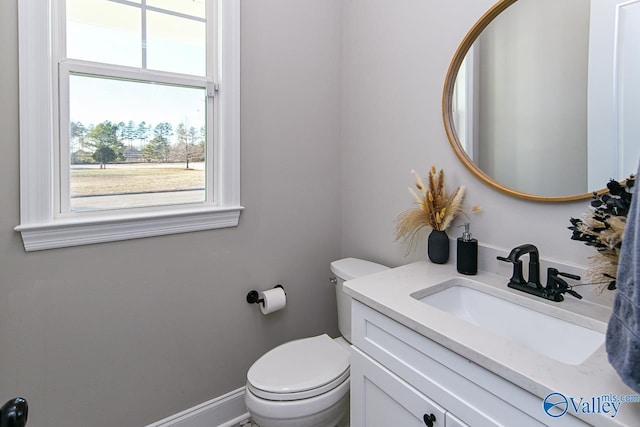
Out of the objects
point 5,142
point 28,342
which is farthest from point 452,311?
point 5,142

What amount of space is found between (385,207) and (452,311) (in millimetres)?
658

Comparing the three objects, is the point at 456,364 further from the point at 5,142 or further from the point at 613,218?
the point at 5,142

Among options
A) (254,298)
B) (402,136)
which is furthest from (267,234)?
(402,136)

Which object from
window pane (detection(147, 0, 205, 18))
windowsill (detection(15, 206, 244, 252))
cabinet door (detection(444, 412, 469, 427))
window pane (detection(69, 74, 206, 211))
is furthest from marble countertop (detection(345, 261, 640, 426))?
window pane (detection(147, 0, 205, 18))

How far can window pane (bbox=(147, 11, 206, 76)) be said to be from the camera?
1.51 meters

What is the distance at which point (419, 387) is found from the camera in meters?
0.97

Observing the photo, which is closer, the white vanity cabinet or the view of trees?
the white vanity cabinet

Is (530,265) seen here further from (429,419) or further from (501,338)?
(429,419)

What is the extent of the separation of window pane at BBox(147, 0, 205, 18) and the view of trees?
0.48 metres

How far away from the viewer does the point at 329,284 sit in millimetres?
2055

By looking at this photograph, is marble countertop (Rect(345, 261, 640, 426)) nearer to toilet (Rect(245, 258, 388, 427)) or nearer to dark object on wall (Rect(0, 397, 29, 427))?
toilet (Rect(245, 258, 388, 427))

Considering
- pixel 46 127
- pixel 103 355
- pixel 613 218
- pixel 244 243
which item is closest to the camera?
A: pixel 613 218

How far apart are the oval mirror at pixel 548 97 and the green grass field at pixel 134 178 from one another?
1.14 meters

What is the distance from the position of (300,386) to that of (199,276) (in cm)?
66
